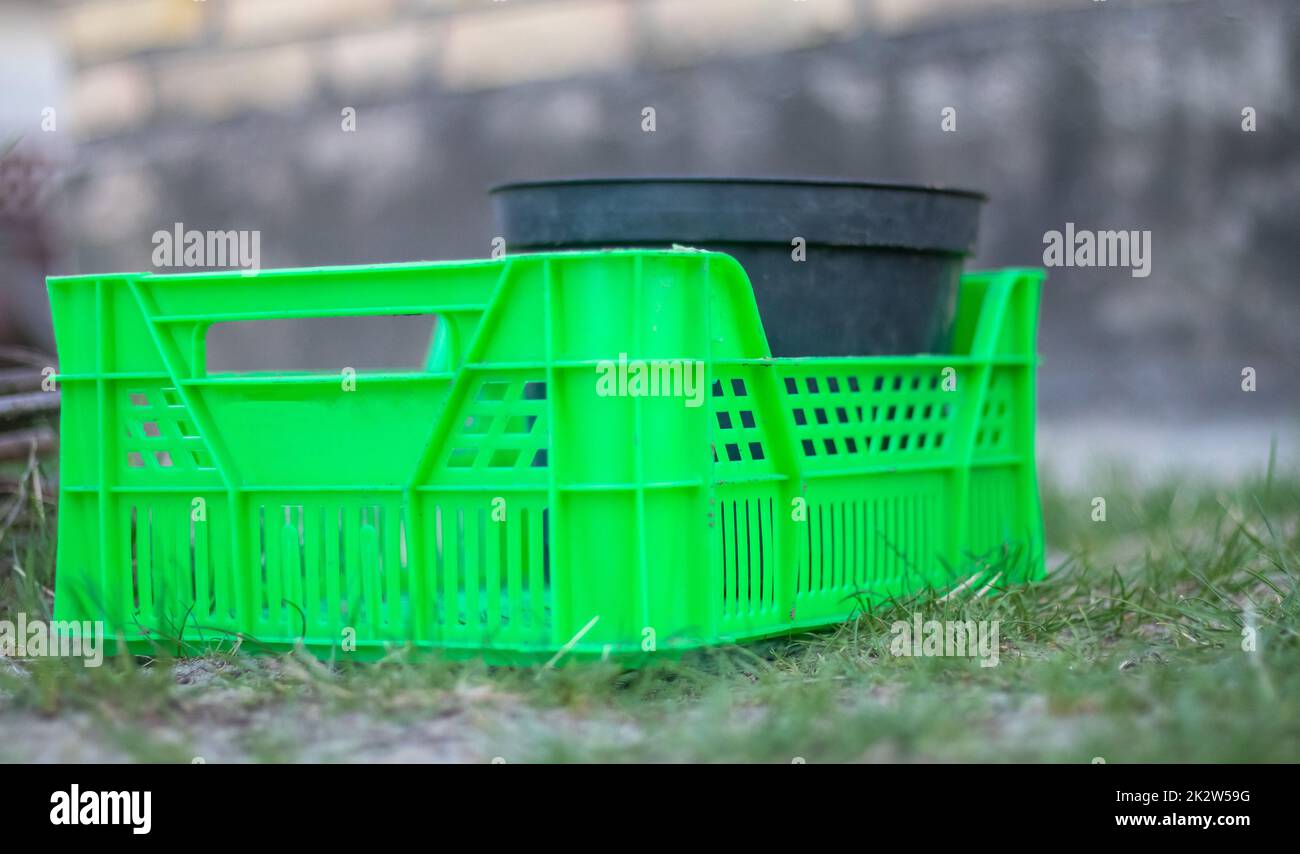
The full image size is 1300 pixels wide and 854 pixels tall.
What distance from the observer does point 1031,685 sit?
7.17 ft

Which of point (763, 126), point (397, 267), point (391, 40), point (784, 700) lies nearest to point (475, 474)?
point (397, 267)

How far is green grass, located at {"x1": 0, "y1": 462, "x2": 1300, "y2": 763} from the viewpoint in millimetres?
1879

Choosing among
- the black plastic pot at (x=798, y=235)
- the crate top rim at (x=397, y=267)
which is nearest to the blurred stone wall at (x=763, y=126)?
the black plastic pot at (x=798, y=235)

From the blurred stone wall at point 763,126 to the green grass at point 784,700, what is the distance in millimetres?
1924

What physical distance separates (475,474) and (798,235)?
0.78 m

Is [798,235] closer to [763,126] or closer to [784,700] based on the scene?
[784,700]

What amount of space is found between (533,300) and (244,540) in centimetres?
A: 65

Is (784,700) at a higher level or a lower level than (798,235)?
lower

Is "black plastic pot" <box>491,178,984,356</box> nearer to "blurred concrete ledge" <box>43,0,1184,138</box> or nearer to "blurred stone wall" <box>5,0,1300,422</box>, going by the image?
"blurred stone wall" <box>5,0,1300,422</box>

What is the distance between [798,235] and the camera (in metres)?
2.65

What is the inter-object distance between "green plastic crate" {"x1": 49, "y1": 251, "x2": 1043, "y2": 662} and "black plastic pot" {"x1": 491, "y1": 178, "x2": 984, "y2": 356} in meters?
0.15
